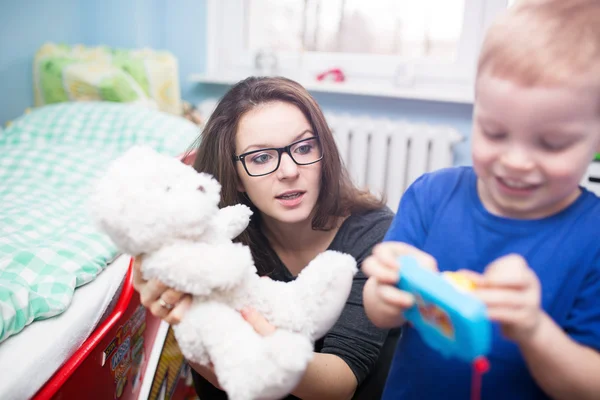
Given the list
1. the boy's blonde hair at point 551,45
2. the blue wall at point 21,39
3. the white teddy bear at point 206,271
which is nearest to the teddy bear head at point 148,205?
the white teddy bear at point 206,271

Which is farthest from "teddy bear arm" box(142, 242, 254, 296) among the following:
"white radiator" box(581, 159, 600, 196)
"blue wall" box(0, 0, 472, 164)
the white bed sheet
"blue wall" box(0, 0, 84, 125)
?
"blue wall" box(0, 0, 84, 125)

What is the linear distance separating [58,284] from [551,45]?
33.4 inches

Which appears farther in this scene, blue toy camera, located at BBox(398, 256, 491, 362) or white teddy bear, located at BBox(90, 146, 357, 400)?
white teddy bear, located at BBox(90, 146, 357, 400)

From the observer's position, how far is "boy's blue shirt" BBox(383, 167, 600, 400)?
50 cm

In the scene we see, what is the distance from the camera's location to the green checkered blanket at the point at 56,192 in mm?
805

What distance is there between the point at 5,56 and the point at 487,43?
218cm

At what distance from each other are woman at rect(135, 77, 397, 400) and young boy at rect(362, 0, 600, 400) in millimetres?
254

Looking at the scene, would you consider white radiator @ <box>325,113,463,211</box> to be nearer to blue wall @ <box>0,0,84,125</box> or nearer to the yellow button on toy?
blue wall @ <box>0,0,84,125</box>

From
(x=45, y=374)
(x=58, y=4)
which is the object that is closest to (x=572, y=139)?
(x=45, y=374)

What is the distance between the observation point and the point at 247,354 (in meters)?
0.49

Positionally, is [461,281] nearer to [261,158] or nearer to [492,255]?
[492,255]

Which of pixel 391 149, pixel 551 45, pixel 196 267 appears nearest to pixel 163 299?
pixel 196 267

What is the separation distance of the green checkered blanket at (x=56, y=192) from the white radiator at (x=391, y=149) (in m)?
0.72

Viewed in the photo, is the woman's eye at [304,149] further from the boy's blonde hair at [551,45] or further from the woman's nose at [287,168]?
the boy's blonde hair at [551,45]
